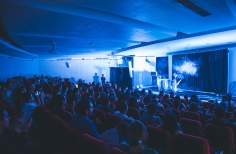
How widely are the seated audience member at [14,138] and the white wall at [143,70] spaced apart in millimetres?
14405

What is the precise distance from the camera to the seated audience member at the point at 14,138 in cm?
205

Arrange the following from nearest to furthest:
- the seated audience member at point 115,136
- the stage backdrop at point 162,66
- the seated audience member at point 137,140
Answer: the seated audience member at point 137,140, the seated audience member at point 115,136, the stage backdrop at point 162,66

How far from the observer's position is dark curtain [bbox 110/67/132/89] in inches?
669

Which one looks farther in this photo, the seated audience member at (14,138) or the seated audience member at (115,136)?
the seated audience member at (115,136)

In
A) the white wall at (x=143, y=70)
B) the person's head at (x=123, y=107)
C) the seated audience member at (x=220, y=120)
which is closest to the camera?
the seated audience member at (x=220, y=120)

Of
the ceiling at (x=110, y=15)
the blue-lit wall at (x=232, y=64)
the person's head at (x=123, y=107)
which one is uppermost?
the ceiling at (x=110, y=15)

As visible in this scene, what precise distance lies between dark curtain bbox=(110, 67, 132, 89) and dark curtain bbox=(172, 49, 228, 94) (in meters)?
4.96

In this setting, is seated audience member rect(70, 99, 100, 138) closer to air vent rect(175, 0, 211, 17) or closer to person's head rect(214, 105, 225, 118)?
person's head rect(214, 105, 225, 118)

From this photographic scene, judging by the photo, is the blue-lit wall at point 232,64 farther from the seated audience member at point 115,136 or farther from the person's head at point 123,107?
the seated audience member at point 115,136

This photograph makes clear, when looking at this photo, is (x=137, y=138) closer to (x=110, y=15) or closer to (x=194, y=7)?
(x=194, y=7)

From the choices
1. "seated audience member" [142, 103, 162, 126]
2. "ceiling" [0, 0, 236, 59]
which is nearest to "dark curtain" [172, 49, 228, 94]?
"ceiling" [0, 0, 236, 59]

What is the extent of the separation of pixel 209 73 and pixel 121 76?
8.04m

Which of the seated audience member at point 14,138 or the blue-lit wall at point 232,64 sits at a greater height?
the blue-lit wall at point 232,64

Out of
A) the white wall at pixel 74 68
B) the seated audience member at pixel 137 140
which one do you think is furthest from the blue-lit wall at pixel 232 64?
the seated audience member at pixel 137 140
